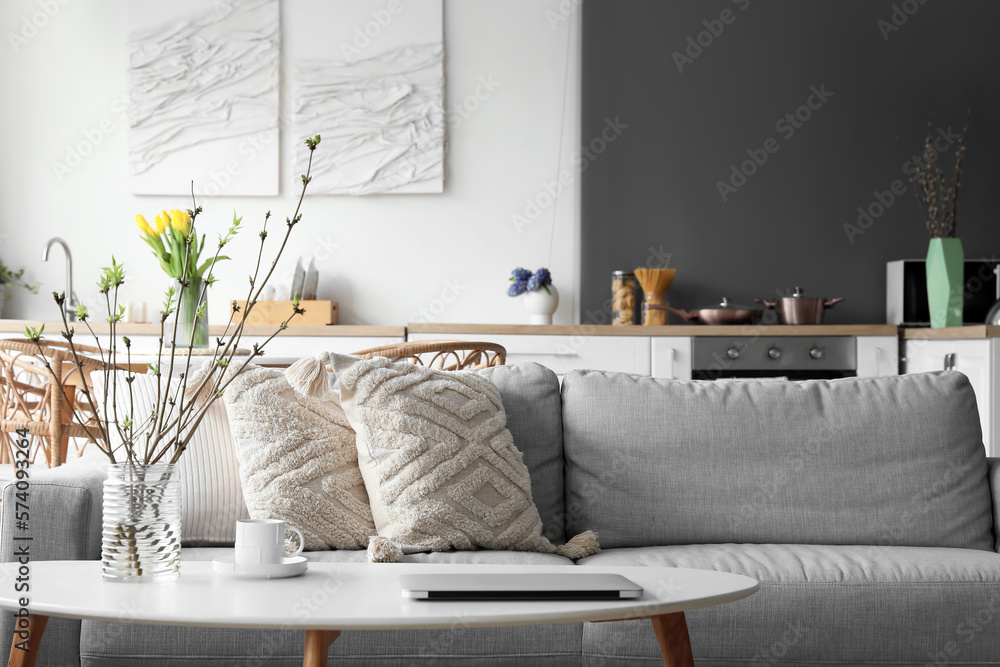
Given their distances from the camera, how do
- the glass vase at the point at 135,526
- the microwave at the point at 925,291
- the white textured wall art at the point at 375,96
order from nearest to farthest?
the glass vase at the point at 135,526, the microwave at the point at 925,291, the white textured wall art at the point at 375,96

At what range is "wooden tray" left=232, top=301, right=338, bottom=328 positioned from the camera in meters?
4.30

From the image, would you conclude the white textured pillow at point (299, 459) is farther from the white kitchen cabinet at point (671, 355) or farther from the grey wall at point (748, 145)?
the grey wall at point (748, 145)

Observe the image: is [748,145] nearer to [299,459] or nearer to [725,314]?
[725,314]

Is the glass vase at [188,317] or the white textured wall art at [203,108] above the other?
the white textured wall art at [203,108]

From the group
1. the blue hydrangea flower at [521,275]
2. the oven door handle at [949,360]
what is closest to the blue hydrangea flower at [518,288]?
the blue hydrangea flower at [521,275]

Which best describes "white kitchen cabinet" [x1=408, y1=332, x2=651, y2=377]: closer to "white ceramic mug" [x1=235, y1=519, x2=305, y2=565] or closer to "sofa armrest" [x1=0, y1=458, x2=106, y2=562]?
"sofa armrest" [x1=0, y1=458, x2=106, y2=562]

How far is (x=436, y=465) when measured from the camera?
1.98 metres

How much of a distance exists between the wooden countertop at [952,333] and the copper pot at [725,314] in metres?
0.66

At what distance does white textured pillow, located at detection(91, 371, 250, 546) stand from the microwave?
11.2ft

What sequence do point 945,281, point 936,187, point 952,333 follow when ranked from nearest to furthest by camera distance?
point 952,333 < point 945,281 < point 936,187

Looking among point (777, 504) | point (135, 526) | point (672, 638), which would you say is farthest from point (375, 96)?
point (672, 638)

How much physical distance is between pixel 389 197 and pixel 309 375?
293 cm

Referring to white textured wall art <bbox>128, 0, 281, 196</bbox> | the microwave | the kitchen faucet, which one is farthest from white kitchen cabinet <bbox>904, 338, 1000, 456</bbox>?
the kitchen faucet

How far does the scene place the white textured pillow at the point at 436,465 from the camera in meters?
1.94
